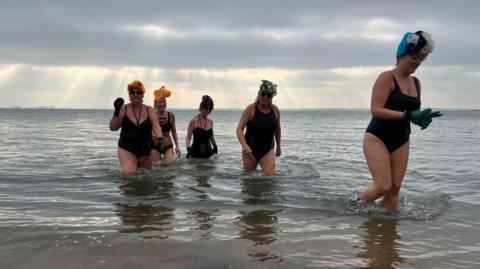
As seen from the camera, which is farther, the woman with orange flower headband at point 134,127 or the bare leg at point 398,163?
the woman with orange flower headband at point 134,127

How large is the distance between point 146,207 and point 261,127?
2.76m

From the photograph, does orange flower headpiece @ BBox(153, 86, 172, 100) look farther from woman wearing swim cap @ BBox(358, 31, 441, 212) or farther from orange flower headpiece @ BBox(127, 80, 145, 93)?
woman wearing swim cap @ BBox(358, 31, 441, 212)

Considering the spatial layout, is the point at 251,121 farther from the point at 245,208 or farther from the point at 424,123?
the point at 424,123

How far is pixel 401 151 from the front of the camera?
221 inches

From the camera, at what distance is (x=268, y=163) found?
8.68m

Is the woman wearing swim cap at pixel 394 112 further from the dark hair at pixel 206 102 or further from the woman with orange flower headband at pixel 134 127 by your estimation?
the dark hair at pixel 206 102

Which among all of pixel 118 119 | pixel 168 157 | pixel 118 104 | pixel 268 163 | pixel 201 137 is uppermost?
pixel 118 104

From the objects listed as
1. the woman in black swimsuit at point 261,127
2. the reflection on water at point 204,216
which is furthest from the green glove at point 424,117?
the woman in black swimsuit at point 261,127

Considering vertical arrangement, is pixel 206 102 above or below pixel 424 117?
above

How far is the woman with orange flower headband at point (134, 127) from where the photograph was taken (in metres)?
8.31

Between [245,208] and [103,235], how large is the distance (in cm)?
218

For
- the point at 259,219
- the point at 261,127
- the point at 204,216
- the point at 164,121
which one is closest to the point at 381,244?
the point at 259,219

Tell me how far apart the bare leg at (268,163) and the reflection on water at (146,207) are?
67.1 inches

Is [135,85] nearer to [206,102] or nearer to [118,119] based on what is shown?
[118,119]
